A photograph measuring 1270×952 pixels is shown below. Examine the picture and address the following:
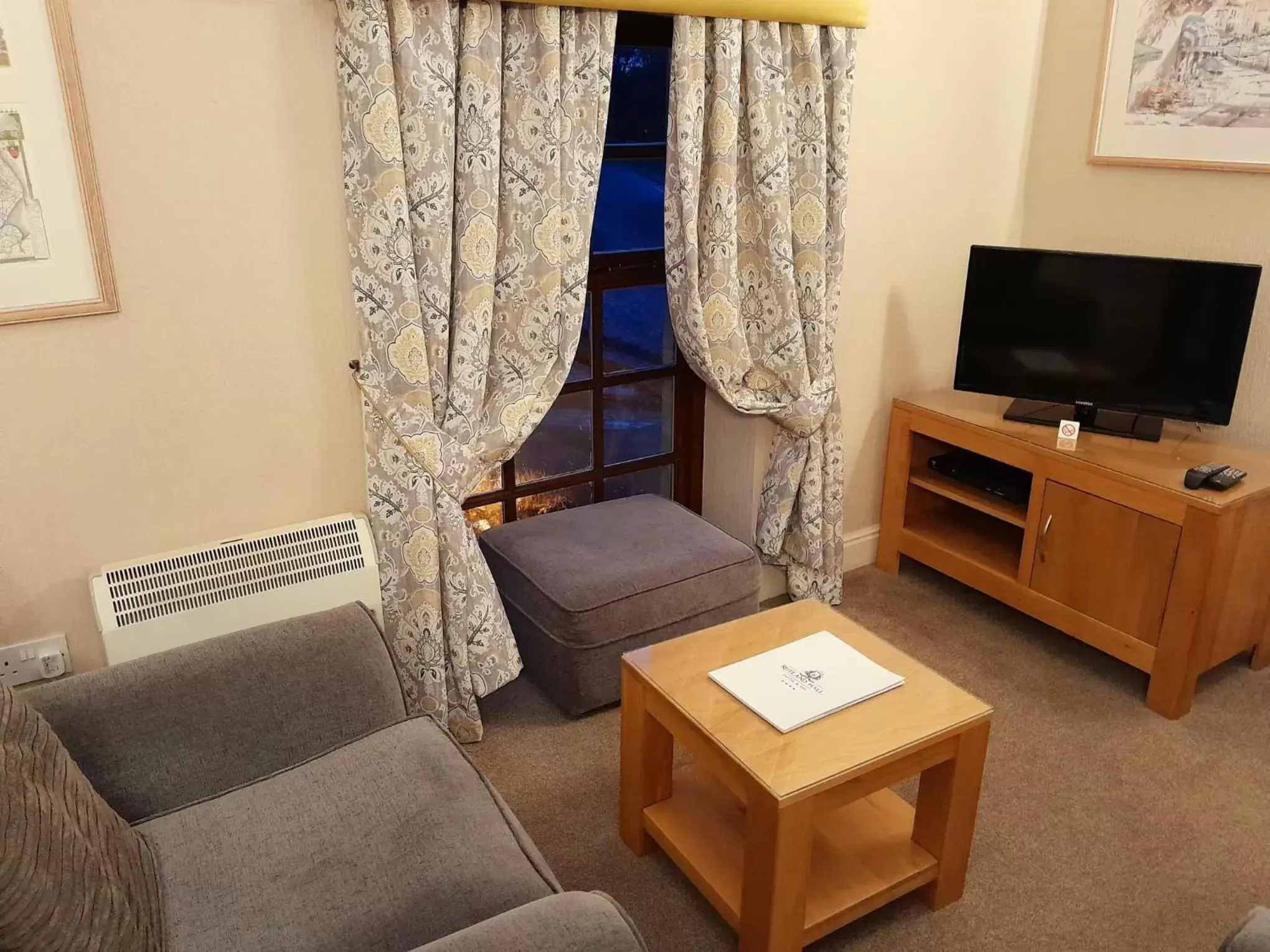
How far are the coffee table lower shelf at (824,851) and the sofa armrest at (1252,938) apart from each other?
713 mm

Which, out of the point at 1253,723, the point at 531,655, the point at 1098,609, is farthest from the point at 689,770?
the point at 1253,723

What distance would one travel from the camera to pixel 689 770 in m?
2.30

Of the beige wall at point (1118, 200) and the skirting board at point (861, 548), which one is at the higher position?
the beige wall at point (1118, 200)

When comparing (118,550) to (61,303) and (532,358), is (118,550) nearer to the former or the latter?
(61,303)

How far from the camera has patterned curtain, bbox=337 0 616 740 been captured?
211cm

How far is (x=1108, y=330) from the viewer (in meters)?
2.85

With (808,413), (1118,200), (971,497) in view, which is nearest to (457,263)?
(808,413)

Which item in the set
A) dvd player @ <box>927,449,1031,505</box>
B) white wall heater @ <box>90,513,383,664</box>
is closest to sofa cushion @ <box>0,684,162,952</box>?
white wall heater @ <box>90,513,383,664</box>

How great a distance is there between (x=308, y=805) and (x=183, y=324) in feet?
3.50

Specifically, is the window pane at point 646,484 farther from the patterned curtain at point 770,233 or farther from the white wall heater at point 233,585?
the white wall heater at point 233,585

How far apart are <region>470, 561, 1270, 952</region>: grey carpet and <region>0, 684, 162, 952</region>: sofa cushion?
3.04 feet

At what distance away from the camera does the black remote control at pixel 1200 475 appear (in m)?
2.52

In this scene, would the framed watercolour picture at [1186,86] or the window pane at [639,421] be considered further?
the window pane at [639,421]

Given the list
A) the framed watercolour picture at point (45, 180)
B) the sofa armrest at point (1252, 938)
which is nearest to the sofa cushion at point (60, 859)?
the framed watercolour picture at point (45, 180)
